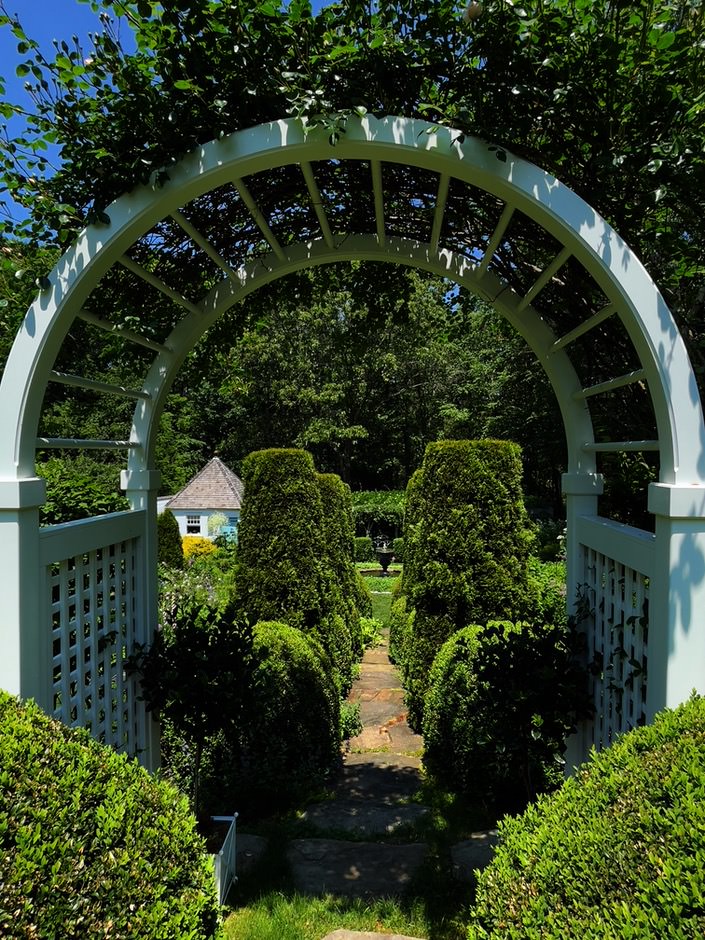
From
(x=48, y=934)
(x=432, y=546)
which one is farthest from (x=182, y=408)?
(x=48, y=934)

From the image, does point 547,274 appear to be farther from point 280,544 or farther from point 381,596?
point 381,596

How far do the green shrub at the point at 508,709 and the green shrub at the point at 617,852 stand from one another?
3.15ft

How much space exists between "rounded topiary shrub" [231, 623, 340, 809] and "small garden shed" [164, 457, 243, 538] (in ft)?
41.0

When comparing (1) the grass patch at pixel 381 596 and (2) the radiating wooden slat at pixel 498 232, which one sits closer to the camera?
(2) the radiating wooden slat at pixel 498 232

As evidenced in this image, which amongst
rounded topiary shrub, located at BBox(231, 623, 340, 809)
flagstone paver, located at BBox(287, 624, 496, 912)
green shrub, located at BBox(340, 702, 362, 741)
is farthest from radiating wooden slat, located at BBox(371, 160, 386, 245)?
green shrub, located at BBox(340, 702, 362, 741)

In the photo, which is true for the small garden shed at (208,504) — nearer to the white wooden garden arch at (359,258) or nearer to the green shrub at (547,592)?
the green shrub at (547,592)

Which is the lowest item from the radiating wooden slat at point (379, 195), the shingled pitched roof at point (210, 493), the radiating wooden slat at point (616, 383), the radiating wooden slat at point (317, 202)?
the shingled pitched roof at point (210, 493)

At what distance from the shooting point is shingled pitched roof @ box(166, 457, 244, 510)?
17.0 metres

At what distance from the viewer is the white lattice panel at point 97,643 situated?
2182mm

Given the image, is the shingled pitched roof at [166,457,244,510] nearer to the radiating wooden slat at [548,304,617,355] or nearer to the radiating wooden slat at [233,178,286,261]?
the radiating wooden slat at [233,178,286,261]

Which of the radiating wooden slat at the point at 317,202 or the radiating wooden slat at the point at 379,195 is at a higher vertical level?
the radiating wooden slat at the point at 317,202

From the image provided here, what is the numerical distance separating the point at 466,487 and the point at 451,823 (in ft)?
7.89

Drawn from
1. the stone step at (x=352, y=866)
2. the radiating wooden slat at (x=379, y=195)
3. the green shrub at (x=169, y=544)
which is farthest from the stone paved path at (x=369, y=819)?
the green shrub at (x=169, y=544)

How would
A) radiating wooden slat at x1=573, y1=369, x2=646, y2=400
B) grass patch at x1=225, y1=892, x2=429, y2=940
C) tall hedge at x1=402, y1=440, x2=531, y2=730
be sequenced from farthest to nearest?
tall hedge at x1=402, y1=440, x2=531, y2=730 < grass patch at x1=225, y1=892, x2=429, y2=940 < radiating wooden slat at x1=573, y1=369, x2=646, y2=400
